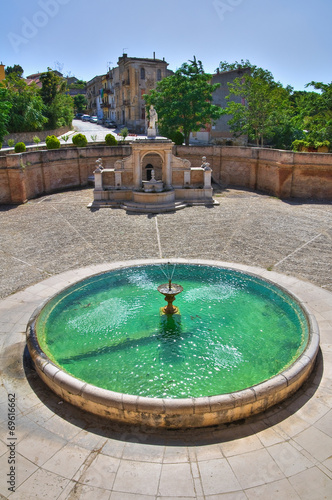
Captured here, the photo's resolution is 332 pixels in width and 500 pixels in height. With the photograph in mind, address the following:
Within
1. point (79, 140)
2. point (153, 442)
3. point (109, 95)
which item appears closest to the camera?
point (153, 442)

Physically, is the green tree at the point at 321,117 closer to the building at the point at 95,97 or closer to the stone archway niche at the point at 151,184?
the stone archway niche at the point at 151,184

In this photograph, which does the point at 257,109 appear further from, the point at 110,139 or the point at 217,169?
the point at 110,139

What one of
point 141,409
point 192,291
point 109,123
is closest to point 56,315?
point 192,291

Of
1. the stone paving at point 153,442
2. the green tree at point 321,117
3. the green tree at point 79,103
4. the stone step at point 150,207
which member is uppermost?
the green tree at point 79,103

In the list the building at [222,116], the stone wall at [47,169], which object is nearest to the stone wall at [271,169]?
the stone wall at [47,169]

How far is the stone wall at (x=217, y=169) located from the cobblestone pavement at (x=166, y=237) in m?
1.79

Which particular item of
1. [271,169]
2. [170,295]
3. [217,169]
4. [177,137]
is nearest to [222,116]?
[177,137]

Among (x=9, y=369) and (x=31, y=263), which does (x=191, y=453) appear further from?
(x=31, y=263)

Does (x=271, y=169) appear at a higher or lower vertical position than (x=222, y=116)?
lower

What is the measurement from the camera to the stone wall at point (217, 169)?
22.5 m

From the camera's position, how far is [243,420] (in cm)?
648

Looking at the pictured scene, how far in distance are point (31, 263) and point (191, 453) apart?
9835 mm

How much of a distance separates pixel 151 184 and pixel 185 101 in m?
10.2

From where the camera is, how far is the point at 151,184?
2152cm
